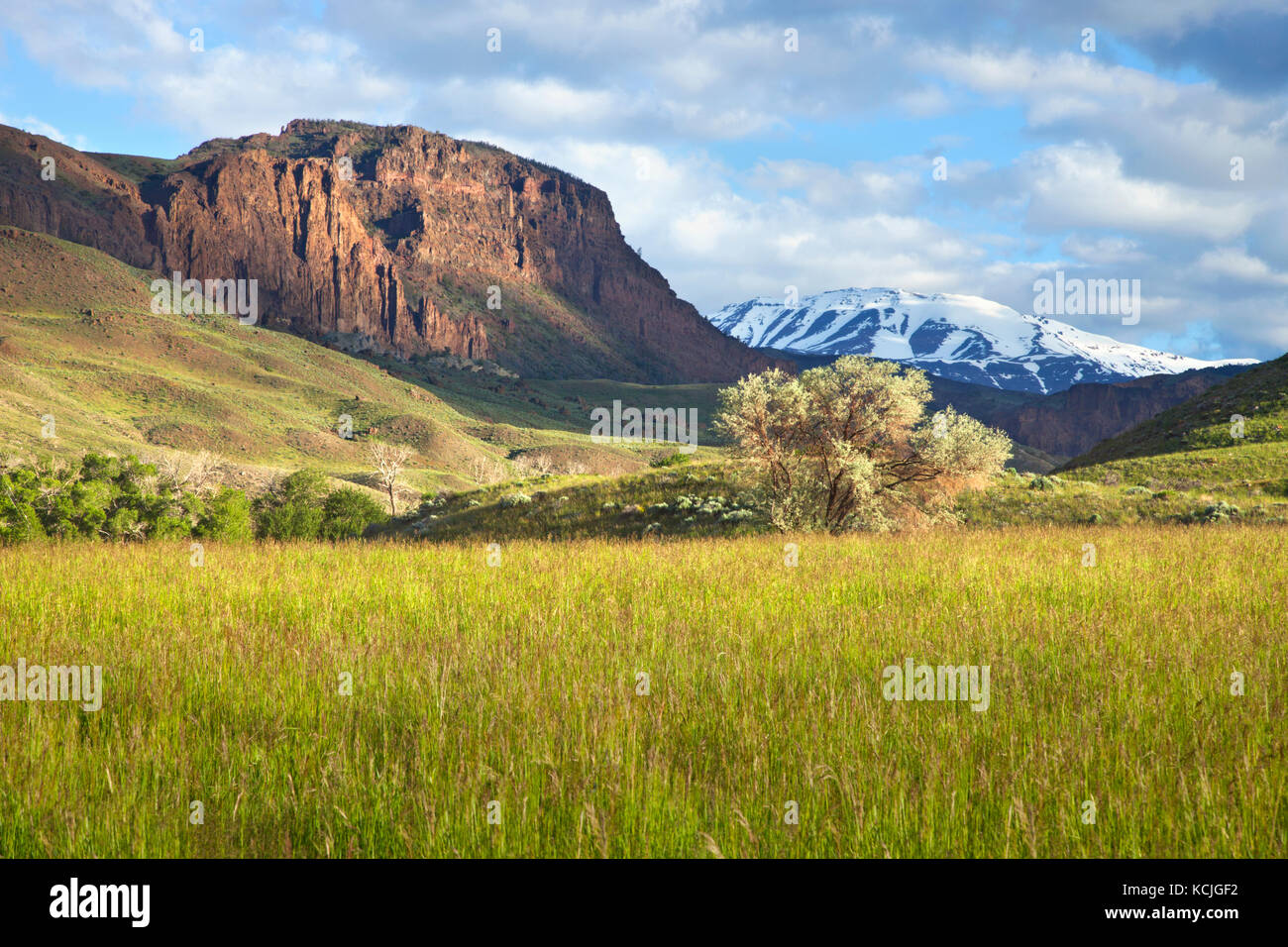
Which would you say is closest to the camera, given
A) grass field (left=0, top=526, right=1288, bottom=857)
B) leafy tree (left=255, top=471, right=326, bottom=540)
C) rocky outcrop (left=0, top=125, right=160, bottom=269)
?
grass field (left=0, top=526, right=1288, bottom=857)

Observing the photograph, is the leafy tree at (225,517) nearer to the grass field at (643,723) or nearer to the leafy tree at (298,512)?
the leafy tree at (298,512)

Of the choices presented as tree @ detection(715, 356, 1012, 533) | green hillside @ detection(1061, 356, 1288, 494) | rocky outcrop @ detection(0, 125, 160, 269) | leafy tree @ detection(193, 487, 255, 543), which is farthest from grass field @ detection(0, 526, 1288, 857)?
rocky outcrop @ detection(0, 125, 160, 269)

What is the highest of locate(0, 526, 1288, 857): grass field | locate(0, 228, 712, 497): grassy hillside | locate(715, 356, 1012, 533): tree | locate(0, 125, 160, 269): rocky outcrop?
locate(0, 125, 160, 269): rocky outcrop

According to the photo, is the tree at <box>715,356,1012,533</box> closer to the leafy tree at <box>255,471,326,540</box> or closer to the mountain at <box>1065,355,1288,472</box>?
the mountain at <box>1065,355,1288,472</box>

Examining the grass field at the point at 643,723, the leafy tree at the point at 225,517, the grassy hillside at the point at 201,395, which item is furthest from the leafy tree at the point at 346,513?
the grass field at the point at 643,723

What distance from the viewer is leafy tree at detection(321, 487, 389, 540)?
39625mm

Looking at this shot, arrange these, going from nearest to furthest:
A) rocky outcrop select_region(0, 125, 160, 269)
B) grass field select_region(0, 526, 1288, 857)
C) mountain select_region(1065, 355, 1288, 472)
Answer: grass field select_region(0, 526, 1288, 857), mountain select_region(1065, 355, 1288, 472), rocky outcrop select_region(0, 125, 160, 269)

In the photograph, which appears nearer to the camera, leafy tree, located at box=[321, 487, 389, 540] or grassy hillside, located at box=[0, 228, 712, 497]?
leafy tree, located at box=[321, 487, 389, 540]

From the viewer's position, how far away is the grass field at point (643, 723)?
8.96 feet

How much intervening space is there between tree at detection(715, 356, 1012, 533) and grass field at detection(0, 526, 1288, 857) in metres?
9.41

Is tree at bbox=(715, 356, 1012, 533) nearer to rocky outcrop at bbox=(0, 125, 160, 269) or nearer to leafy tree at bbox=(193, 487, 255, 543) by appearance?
leafy tree at bbox=(193, 487, 255, 543)

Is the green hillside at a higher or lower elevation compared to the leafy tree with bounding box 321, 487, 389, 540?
higher

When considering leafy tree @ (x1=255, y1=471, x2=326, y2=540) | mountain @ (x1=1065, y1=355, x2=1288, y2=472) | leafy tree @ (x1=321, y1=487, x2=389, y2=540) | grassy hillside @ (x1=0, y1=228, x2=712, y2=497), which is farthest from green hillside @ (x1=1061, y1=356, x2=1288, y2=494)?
grassy hillside @ (x1=0, y1=228, x2=712, y2=497)
